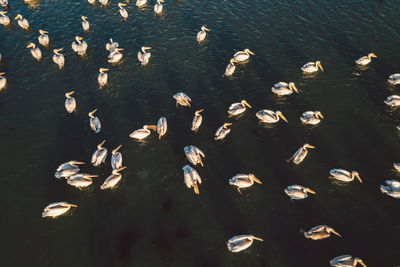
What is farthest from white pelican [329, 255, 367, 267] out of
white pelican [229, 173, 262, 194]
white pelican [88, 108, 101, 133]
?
white pelican [88, 108, 101, 133]

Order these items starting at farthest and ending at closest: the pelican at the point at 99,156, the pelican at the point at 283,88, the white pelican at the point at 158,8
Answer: the white pelican at the point at 158,8
the pelican at the point at 283,88
the pelican at the point at 99,156

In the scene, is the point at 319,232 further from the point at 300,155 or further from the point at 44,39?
the point at 44,39

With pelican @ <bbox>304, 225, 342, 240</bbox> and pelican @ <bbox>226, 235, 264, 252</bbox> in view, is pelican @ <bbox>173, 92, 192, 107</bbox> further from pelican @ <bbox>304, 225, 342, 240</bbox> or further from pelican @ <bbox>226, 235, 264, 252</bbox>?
pelican @ <bbox>304, 225, 342, 240</bbox>

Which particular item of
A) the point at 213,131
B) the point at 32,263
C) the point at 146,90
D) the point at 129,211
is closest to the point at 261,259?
the point at 129,211

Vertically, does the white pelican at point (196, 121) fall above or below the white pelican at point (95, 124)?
above

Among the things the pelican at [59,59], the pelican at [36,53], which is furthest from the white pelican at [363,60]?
the pelican at [36,53]

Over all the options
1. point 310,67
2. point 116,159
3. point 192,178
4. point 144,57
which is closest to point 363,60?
point 310,67

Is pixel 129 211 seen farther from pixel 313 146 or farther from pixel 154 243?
pixel 313 146

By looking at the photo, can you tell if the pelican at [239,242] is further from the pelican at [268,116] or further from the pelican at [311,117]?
the pelican at [311,117]
